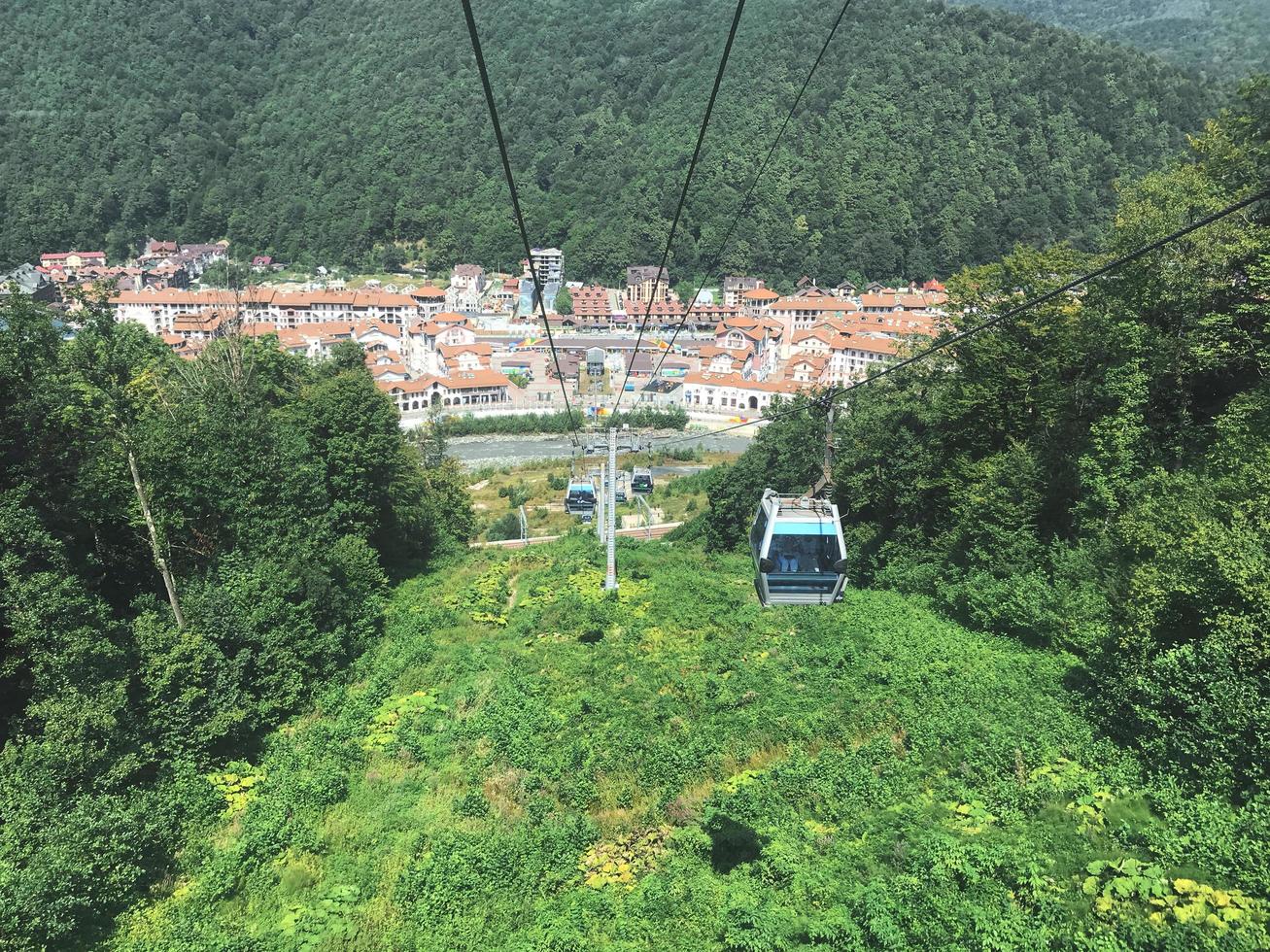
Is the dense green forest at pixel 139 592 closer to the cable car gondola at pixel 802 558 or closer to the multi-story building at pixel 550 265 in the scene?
the cable car gondola at pixel 802 558

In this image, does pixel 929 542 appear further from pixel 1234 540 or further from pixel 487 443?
pixel 487 443

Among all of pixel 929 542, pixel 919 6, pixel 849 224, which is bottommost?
pixel 929 542

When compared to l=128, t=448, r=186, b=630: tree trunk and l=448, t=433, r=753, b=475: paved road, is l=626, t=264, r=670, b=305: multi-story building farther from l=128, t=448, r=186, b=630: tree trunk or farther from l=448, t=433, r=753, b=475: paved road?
l=128, t=448, r=186, b=630: tree trunk

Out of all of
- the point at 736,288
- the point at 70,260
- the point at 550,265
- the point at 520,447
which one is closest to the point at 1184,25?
the point at 736,288

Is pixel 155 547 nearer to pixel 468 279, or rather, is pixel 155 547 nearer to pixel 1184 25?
pixel 468 279

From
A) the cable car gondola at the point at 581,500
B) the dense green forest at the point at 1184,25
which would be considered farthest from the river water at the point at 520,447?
the dense green forest at the point at 1184,25

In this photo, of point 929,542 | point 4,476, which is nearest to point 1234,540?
point 929,542
